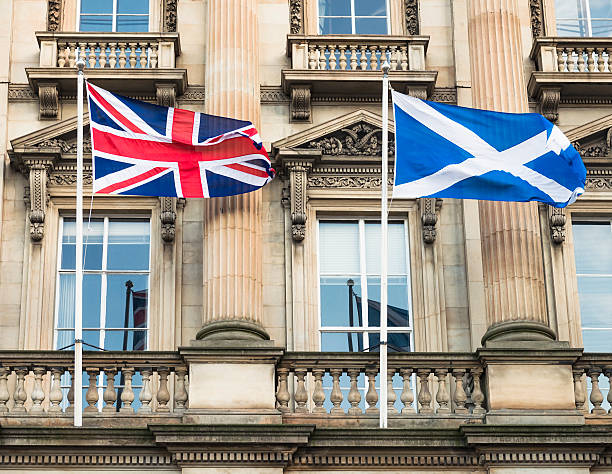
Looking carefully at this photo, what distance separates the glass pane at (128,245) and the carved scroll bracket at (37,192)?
1.20 m

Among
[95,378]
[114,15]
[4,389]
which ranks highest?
[114,15]

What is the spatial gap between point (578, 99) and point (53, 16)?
30.6ft

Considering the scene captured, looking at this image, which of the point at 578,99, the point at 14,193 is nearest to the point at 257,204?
the point at 14,193

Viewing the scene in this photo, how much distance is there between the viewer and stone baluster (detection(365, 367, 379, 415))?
21953mm

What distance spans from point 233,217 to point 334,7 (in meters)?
5.58

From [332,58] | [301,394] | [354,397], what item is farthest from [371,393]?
[332,58]

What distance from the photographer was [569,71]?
25.7 metres

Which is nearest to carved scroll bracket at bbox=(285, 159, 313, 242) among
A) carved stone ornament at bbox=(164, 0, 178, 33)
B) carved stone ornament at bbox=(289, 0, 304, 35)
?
carved stone ornament at bbox=(289, 0, 304, 35)

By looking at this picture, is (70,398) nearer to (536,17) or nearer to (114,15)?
(114,15)

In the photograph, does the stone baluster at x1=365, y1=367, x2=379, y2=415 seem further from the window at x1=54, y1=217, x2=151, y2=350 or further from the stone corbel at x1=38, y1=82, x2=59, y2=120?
the stone corbel at x1=38, y1=82, x2=59, y2=120

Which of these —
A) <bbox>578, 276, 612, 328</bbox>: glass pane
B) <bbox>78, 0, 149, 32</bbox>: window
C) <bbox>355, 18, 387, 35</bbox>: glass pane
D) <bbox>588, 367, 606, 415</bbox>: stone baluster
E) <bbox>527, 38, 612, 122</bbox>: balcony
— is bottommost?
<bbox>588, 367, 606, 415</bbox>: stone baluster

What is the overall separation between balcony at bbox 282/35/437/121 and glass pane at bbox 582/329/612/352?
494 cm

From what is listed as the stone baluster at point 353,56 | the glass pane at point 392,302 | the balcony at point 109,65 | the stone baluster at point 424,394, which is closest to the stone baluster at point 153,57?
the balcony at point 109,65

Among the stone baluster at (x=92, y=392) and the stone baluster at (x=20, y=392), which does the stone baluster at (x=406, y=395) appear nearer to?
the stone baluster at (x=92, y=392)
